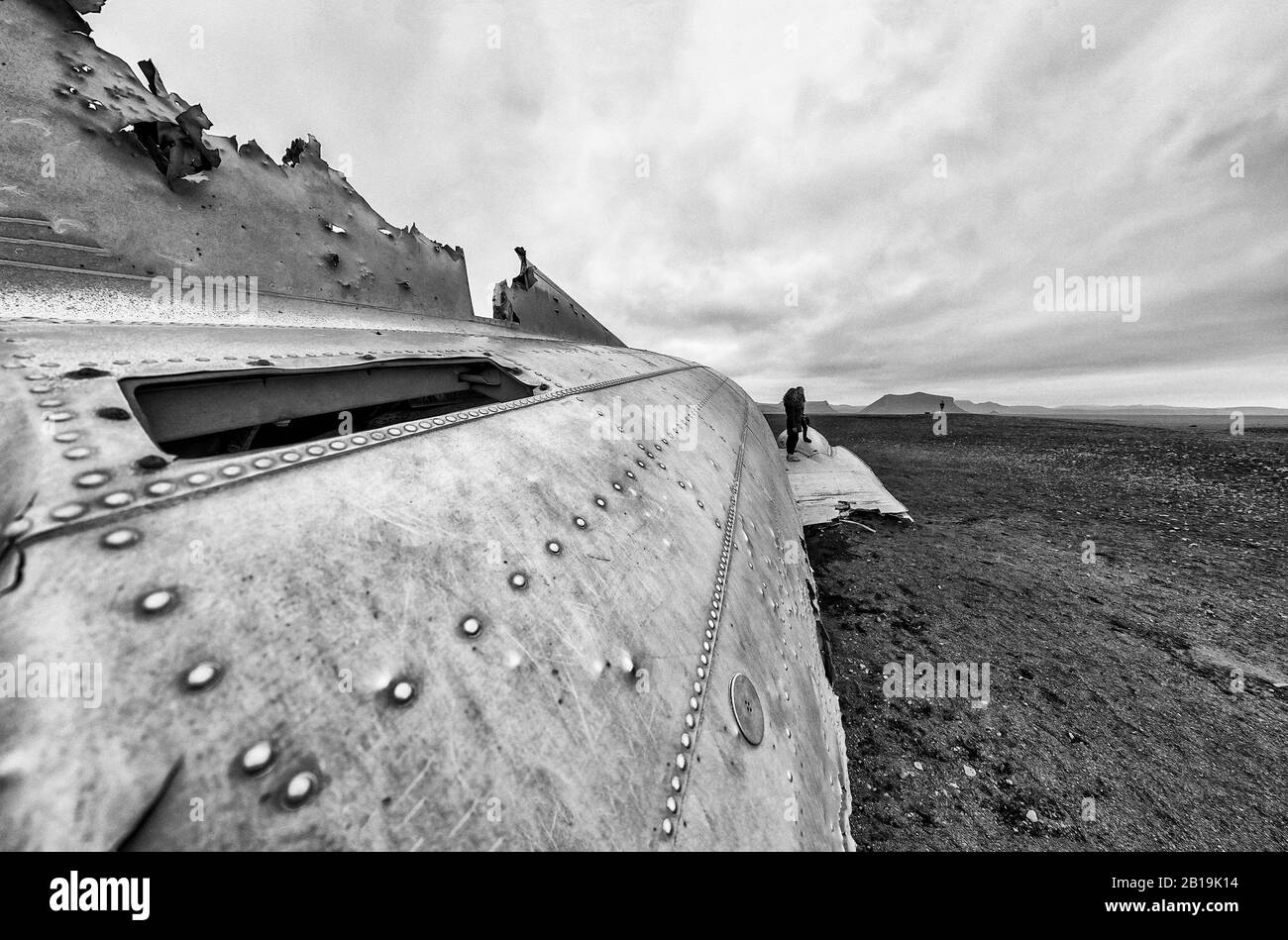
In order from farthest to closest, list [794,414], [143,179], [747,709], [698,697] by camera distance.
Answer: [794,414] → [143,179] → [747,709] → [698,697]

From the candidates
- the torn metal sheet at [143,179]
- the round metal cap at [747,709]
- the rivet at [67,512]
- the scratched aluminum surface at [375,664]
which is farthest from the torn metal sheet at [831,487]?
the rivet at [67,512]

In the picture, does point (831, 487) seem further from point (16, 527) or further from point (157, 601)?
point (16, 527)

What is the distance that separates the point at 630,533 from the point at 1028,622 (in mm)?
4632

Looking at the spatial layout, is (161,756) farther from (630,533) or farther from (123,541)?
(630,533)

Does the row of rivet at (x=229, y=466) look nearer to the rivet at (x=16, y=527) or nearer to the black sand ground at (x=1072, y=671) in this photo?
the rivet at (x=16, y=527)

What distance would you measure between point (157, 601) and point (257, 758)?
404mm

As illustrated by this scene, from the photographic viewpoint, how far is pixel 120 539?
0.95 m

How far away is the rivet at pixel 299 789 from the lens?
0.79 meters

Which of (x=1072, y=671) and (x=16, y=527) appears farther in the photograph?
(x=1072, y=671)

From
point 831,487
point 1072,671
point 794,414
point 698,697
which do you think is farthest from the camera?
point 794,414

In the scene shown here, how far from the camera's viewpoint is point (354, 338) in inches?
110

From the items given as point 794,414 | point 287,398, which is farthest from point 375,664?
point 794,414

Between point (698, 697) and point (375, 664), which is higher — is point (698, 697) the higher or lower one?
the lower one
